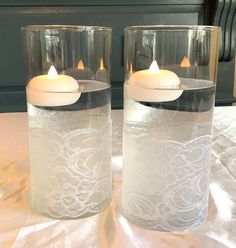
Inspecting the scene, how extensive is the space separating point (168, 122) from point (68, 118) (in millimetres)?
120

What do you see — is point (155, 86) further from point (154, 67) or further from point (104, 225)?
point (104, 225)

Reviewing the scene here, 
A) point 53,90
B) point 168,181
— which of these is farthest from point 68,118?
point 168,181

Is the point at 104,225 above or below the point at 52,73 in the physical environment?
below

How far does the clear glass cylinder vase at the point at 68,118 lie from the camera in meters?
0.50

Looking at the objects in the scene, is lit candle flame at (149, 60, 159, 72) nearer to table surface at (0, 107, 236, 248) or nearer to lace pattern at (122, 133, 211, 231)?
lace pattern at (122, 133, 211, 231)

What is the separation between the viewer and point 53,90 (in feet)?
1.62

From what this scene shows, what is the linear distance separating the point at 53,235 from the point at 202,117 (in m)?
0.22

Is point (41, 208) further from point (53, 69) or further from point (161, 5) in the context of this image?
point (161, 5)

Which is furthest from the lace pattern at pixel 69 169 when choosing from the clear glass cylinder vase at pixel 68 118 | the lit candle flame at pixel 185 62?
the lit candle flame at pixel 185 62

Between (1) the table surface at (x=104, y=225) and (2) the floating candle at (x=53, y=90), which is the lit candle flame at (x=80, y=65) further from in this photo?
(1) the table surface at (x=104, y=225)

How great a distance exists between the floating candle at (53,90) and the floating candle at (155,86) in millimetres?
72

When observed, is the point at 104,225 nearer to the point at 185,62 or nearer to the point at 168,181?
the point at 168,181

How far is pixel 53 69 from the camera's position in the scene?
1.68 ft

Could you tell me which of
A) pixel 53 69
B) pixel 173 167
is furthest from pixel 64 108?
pixel 173 167
